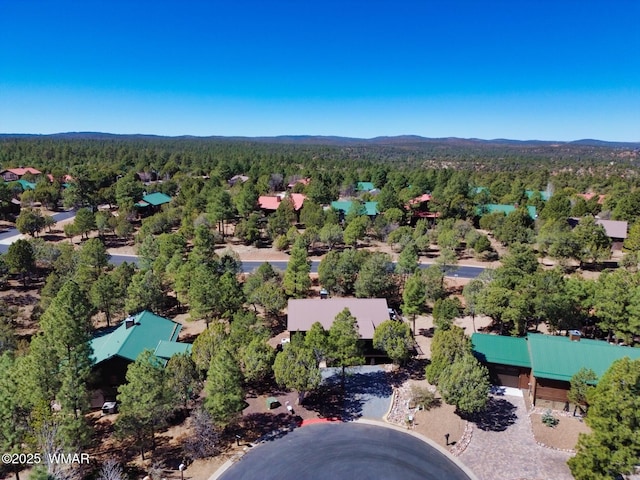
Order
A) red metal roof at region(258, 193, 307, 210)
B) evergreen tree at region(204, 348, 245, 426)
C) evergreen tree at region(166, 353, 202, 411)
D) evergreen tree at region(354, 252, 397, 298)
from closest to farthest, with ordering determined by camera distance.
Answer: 1. evergreen tree at region(204, 348, 245, 426)
2. evergreen tree at region(166, 353, 202, 411)
3. evergreen tree at region(354, 252, 397, 298)
4. red metal roof at region(258, 193, 307, 210)

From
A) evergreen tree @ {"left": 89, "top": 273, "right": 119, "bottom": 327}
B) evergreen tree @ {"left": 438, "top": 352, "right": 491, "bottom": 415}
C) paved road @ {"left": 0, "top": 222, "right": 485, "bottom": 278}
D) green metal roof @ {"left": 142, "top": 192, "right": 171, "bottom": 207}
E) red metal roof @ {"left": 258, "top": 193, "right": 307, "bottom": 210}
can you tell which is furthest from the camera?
green metal roof @ {"left": 142, "top": 192, "right": 171, "bottom": 207}

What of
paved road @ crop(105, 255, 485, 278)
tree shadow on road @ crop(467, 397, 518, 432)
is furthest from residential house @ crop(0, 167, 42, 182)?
tree shadow on road @ crop(467, 397, 518, 432)

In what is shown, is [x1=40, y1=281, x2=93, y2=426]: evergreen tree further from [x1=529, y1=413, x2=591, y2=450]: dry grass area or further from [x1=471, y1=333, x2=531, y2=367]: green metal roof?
[x1=529, y1=413, x2=591, y2=450]: dry grass area

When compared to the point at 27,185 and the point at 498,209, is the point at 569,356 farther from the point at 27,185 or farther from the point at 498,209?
the point at 27,185

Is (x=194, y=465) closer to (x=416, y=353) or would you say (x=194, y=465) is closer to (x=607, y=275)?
(x=416, y=353)

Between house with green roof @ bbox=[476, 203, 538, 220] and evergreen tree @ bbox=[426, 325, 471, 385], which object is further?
house with green roof @ bbox=[476, 203, 538, 220]

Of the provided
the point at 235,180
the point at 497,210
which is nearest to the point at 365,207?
the point at 497,210

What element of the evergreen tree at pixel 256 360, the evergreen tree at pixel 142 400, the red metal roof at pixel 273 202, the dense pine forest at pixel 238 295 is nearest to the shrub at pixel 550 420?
the dense pine forest at pixel 238 295
